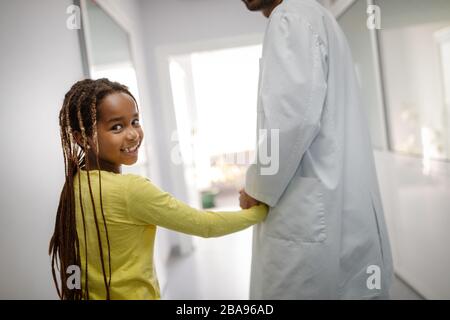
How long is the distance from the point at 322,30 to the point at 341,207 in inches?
17.0

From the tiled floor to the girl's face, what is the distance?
1.24 ft

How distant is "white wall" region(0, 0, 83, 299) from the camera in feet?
2.51

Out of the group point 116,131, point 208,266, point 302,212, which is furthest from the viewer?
point 208,266

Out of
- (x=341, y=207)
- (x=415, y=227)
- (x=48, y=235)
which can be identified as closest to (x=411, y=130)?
(x=415, y=227)

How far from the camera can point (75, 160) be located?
2.43 ft

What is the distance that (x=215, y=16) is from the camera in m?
0.99

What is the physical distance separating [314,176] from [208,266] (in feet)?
1.87

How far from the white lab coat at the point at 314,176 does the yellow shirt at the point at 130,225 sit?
20 centimetres

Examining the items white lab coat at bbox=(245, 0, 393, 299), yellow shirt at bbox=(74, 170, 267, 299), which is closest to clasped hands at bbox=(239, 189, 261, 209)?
white lab coat at bbox=(245, 0, 393, 299)

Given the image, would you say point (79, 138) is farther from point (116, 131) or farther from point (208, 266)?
point (208, 266)

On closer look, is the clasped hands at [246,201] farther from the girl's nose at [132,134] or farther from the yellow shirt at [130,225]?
the girl's nose at [132,134]

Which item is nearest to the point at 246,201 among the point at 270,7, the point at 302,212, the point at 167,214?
the point at 302,212

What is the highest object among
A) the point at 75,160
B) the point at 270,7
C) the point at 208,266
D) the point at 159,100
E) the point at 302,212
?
the point at 270,7

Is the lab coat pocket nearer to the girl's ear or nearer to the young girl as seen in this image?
the young girl
